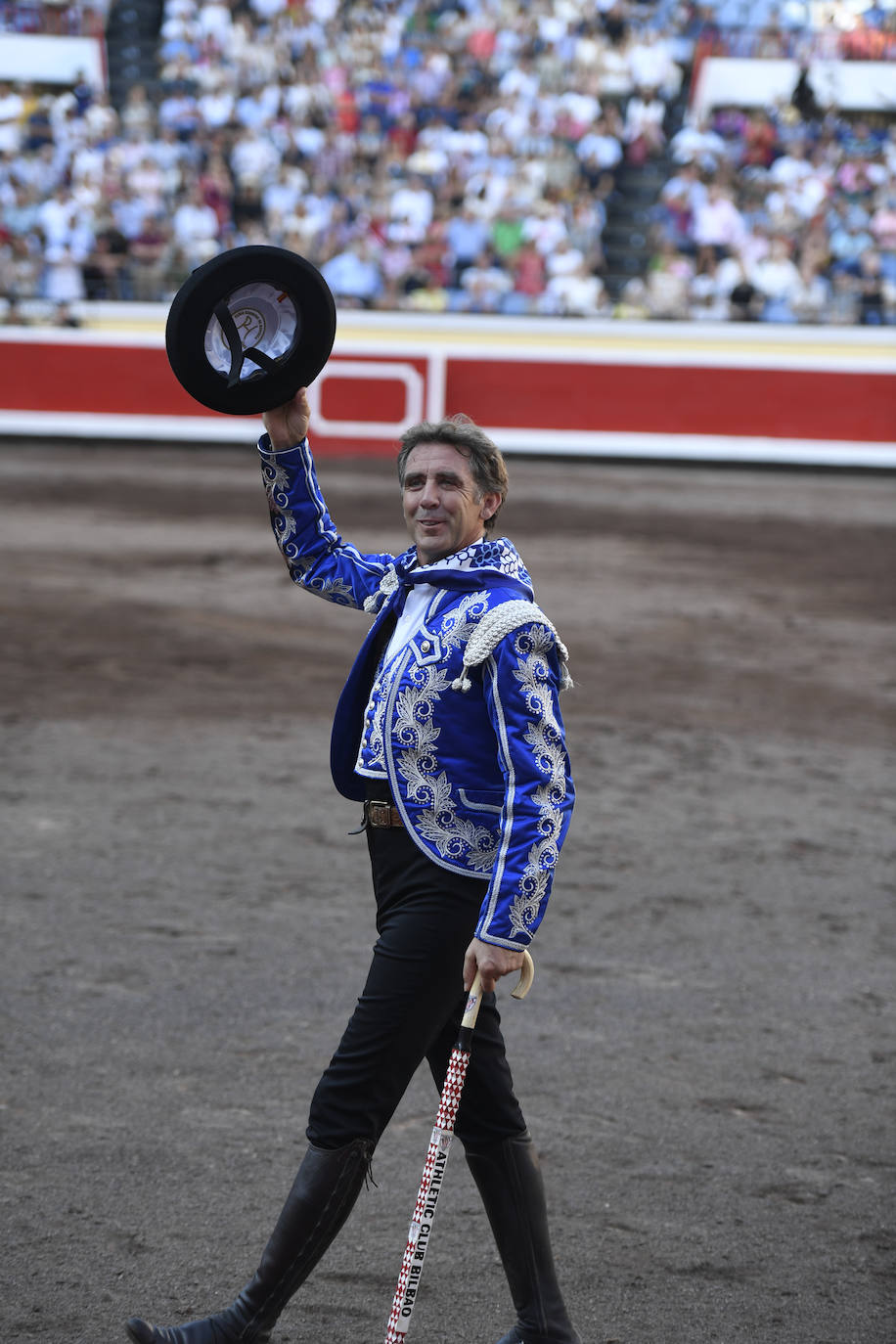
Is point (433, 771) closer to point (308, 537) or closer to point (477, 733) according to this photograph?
point (477, 733)

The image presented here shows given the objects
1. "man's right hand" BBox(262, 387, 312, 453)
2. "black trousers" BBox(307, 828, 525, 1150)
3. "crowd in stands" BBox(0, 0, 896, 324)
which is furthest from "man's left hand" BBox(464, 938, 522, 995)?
"crowd in stands" BBox(0, 0, 896, 324)

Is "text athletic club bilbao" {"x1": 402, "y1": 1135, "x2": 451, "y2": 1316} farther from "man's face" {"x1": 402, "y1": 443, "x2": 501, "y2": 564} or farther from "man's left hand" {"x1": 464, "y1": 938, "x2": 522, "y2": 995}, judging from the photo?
"man's face" {"x1": 402, "y1": 443, "x2": 501, "y2": 564}

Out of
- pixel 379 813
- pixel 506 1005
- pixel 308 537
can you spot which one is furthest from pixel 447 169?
pixel 379 813

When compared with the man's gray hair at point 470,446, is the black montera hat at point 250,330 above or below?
above

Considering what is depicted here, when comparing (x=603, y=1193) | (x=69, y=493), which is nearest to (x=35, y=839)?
(x=603, y=1193)

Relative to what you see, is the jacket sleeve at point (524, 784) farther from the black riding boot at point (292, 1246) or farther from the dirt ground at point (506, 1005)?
the dirt ground at point (506, 1005)

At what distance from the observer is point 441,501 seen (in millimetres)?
2994

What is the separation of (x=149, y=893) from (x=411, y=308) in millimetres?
14504

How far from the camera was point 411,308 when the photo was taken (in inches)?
752

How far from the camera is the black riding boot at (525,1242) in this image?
2.99m

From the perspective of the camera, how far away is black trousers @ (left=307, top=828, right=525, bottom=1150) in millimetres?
2852

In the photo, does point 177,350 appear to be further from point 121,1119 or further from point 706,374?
point 706,374

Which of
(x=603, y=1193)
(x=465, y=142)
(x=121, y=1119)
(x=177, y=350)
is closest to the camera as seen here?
(x=177, y=350)

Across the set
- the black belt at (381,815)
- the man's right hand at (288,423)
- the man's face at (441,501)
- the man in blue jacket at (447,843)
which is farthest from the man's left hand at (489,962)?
the man's right hand at (288,423)
